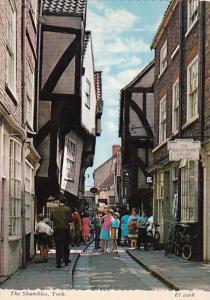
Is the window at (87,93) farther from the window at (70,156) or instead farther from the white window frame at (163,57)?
the white window frame at (163,57)

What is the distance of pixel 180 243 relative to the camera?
13461 millimetres

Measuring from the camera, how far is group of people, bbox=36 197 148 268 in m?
11.3

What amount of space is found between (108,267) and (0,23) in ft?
19.6

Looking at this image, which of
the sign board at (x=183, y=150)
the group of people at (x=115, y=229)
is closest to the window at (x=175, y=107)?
the group of people at (x=115, y=229)

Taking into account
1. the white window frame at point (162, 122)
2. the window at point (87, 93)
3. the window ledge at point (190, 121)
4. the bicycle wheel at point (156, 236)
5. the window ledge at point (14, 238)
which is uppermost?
the window at point (87, 93)

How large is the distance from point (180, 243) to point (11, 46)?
5994 millimetres

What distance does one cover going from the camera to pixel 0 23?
7.65 meters

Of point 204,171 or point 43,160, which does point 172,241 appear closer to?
point 204,171

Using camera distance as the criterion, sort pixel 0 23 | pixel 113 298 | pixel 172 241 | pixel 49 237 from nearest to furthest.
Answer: pixel 113 298 < pixel 0 23 < pixel 49 237 < pixel 172 241

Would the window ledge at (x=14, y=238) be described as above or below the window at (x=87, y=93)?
below

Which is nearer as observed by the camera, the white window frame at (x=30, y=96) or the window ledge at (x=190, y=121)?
the white window frame at (x=30, y=96)

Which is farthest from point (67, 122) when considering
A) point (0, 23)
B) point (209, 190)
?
point (0, 23)

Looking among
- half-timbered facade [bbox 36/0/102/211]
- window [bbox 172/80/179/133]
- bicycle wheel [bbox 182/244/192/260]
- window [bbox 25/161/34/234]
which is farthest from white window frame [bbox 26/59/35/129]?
bicycle wheel [bbox 182/244/192/260]

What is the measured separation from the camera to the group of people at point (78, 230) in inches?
445
